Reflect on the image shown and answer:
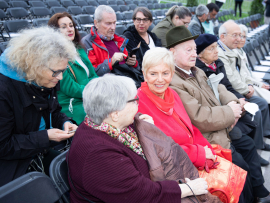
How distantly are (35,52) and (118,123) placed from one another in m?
0.66

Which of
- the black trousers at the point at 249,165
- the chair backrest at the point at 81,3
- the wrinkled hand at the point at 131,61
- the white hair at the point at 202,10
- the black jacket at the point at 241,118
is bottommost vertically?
the black trousers at the point at 249,165

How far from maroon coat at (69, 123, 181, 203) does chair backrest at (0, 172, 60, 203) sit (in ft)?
0.43

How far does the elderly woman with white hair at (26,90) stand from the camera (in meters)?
1.32

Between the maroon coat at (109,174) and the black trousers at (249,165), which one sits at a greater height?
the maroon coat at (109,174)

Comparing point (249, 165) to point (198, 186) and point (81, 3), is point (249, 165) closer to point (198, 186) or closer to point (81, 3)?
point (198, 186)

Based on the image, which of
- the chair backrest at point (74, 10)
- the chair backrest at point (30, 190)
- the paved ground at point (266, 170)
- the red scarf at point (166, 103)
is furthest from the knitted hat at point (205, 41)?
the chair backrest at point (74, 10)

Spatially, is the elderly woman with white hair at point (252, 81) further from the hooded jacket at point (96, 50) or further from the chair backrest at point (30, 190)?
the chair backrest at point (30, 190)

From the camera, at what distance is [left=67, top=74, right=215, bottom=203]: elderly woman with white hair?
102cm

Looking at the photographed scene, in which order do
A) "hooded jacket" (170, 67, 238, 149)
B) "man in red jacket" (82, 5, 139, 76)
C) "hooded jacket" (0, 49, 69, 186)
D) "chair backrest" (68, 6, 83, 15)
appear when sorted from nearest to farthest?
"hooded jacket" (0, 49, 69, 186), "hooded jacket" (170, 67, 238, 149), "man in red jacket" (82, 5, 139, 76), "chair backrest" (68, 6, 83, 15)

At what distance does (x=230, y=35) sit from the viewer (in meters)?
3.27

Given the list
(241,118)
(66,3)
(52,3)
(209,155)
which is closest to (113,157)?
(209,155)

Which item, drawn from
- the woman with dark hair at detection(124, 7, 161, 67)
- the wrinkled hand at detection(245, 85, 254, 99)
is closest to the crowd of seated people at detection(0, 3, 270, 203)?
the wrinkled hand at detection(245, 85, 254, 99)

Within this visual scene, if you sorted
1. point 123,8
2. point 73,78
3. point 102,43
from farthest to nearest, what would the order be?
point 123,8 < point 102,43 < point 73,78

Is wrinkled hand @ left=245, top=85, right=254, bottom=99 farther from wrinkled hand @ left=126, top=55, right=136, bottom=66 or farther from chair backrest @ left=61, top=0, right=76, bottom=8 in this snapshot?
chair backrest @ left=61, top=0, right=76, bottom=8
